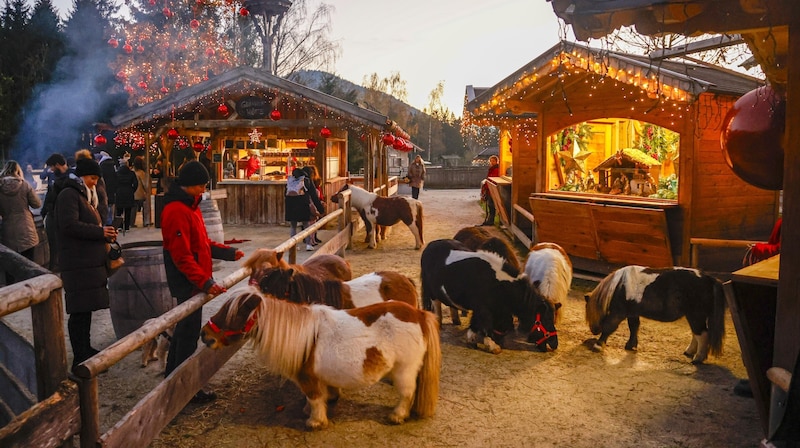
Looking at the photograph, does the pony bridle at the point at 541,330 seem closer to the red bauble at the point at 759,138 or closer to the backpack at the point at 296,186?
the red bauble at the point at 759,138

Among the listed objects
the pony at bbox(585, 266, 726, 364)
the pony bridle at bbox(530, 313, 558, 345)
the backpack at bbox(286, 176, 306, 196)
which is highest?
the backpack at bbox(286, 176, 306, 196)

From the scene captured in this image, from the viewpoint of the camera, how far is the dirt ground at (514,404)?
150 inches

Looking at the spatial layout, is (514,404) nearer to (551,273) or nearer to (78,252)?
(551,273)

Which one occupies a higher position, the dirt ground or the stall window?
the stall window

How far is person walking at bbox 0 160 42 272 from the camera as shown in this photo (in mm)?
7312

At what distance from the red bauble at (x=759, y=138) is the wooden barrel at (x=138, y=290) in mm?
4709

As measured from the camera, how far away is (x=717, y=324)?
5.23 meters

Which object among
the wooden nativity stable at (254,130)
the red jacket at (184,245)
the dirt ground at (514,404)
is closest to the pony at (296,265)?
the red jacket at (184,245)

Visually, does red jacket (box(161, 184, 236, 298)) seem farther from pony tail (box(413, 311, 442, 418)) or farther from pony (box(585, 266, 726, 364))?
pony (box(585, 266, 726, 364))

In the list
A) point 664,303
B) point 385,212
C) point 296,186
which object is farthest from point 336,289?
point 385,212

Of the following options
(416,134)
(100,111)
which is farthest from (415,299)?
(416,134)

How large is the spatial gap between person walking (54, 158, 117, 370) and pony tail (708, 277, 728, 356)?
5.25 meters

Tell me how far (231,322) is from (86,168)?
7.55 feet

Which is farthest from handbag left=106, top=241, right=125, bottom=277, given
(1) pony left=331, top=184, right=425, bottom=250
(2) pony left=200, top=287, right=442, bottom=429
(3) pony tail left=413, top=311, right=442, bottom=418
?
(1) pony left=331, top=184, right=425, bottom=250
